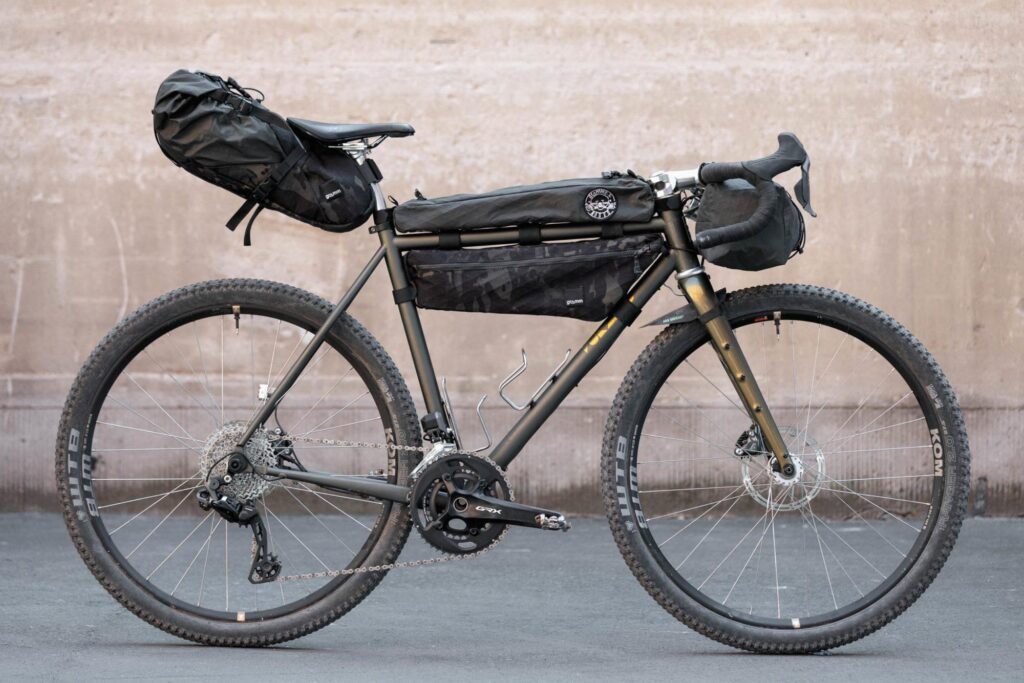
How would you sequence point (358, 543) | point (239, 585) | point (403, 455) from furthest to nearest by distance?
point (358, 543), point (239, 585), point (403, 455)

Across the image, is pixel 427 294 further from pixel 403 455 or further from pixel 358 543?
pixel 358 543

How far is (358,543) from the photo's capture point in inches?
242

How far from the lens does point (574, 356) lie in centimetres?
413

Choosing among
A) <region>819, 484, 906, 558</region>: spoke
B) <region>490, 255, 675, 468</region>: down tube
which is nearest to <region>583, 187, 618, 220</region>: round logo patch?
<region>490, 255, 675, 468</region>: down tube

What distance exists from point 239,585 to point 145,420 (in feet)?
5.04

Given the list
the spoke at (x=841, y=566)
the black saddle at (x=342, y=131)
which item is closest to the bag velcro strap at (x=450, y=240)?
the black saddle at (x=342, y=131)

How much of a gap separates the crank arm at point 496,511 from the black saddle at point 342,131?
39.1 inches

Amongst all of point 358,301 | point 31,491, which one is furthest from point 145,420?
point 358,301

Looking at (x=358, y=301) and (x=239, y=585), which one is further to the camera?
(x=358, y=301)

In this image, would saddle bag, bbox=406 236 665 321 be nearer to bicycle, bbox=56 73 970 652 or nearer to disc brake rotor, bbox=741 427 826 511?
bicycle, bbox=56 73 970 652

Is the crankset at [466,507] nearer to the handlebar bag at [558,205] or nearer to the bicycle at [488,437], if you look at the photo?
the bicycle at [488,437]

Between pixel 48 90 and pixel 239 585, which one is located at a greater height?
pixel 48 90

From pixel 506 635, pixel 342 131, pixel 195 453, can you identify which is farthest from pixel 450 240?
pixel 195 453

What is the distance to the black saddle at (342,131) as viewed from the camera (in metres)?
3.93
